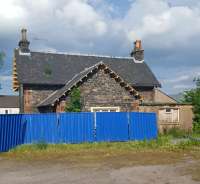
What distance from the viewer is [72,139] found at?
24.2 metres

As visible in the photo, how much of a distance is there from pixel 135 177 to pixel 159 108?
22.0 meters

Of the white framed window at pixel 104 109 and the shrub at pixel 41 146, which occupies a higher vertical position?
the white framed window at pixel 104 109

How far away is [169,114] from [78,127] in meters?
12.5

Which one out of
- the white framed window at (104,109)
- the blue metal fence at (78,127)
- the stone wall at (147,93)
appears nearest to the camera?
the blue metal fence at (78,127)

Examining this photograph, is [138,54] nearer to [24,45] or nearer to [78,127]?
[24,45]

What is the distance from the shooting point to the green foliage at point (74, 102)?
1170 inches

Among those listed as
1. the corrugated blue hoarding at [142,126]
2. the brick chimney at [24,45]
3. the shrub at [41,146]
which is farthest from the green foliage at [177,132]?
the brick chimney at [24,45]

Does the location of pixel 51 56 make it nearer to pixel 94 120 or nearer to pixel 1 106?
pixel 94 120

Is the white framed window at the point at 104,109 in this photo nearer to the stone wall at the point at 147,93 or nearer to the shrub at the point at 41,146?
the stone wall at the point at 147,93

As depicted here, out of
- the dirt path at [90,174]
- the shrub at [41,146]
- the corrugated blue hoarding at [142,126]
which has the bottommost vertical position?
the dirt path at [90,174]

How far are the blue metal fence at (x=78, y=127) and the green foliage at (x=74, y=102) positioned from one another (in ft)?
16.9

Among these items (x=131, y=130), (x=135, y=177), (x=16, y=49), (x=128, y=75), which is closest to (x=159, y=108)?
(x=128, y=75)

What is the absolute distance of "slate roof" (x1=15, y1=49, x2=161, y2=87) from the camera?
35200 mm

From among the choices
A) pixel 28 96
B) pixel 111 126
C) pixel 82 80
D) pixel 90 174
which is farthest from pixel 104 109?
pixel 90 174
